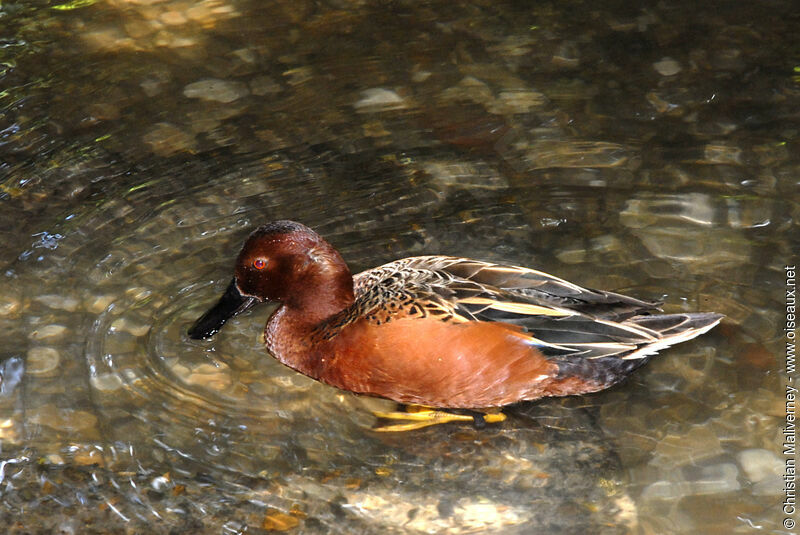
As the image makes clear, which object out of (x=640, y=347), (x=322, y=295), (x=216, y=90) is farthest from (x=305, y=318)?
(x=216, y=90)

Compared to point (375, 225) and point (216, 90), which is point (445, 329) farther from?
point (216, 90)

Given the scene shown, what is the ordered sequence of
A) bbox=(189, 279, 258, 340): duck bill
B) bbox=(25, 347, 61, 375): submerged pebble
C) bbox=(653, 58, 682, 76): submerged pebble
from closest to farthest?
1. bbox=(25, 347, 61, 375): submerged pebble
2. bbox=(189, 279, 258, 340): duck bill
3. bbox=(653, 58, 682, 76): submerged pebble

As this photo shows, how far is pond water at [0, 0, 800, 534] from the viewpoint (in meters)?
4.28

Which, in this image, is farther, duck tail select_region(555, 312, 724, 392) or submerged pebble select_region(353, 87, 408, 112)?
submerged pebble select_region(353, 87, 408, 112)

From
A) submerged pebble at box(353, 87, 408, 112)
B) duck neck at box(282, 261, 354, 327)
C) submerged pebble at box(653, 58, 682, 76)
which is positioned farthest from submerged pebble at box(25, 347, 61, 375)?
submerged pebble at box(653, 58, 682, 76)

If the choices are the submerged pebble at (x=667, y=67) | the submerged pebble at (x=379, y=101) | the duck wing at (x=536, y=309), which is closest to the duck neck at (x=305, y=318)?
the duck wing at (x=536, y=309)

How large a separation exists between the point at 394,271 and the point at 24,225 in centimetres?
227

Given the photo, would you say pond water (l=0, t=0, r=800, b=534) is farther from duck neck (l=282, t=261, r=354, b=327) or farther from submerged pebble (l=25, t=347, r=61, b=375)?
duck neck (l=282, t=261, r=354, b=327)

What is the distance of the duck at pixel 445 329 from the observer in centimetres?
451

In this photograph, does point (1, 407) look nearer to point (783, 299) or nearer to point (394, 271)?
point (394, 271)

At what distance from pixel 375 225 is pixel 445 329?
4.60 ft

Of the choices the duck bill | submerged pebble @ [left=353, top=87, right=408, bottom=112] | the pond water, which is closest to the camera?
the pond water

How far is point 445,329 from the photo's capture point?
14.7ft

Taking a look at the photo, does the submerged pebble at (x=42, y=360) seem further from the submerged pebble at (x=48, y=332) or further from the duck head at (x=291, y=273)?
the duck head at (x=291, y=273)
